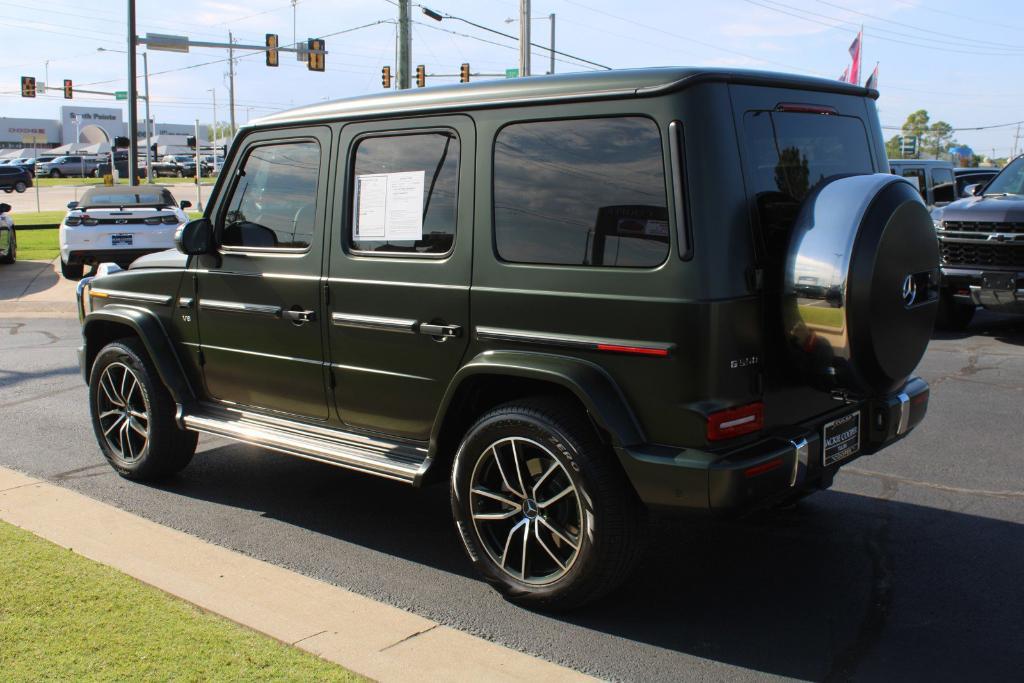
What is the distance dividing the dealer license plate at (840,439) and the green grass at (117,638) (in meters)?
2.01

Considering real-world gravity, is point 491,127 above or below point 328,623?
above

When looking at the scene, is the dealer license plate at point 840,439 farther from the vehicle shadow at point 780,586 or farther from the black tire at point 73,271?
the black tire at point 73,271

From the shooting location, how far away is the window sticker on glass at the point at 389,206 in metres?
4.51

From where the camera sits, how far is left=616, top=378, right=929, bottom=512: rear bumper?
3.55 meters

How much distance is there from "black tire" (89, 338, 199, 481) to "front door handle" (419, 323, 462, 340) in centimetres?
214

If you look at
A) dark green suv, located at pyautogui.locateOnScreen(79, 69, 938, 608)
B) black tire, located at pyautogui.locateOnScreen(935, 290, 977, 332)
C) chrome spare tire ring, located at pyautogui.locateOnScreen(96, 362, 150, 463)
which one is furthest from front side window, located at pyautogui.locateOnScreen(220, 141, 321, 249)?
black tire, located at pyautogui.locateOnScreen(935, 290, 977, 332)

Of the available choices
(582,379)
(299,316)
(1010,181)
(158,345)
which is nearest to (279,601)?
(299,316)

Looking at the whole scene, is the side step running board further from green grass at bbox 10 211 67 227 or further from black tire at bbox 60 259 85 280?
green grass at bbox 10 211 67 227

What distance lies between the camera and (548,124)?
4.01 m

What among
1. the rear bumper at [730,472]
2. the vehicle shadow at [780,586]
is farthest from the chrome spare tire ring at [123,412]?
the rear bumper at [730,472]

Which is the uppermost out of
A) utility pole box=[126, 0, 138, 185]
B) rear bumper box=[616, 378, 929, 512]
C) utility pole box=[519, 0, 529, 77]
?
utility pole box=[519, 0, 529, 77]

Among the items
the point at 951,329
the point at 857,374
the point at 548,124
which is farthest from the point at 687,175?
the point at 951,329

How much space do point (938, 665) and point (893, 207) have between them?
5.47 feet

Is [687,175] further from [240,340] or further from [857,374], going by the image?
[240,340]
